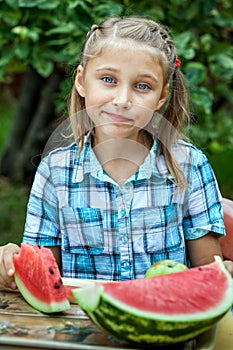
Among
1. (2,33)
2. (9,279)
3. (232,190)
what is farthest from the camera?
(232,190)

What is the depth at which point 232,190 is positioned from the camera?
5141 millimetres

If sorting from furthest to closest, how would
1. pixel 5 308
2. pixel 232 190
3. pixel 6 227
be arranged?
1. pixel 232 190
2. pixel 6 227
3. pixel 5 308

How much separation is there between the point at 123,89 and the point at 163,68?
20 centimetres

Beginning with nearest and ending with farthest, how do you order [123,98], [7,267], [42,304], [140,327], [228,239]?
1. [140,327]
2. [42,304]
3. [7,267]
4. [123,98]
5. [228,239]

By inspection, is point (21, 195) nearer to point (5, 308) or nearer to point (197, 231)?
point (197, 231)

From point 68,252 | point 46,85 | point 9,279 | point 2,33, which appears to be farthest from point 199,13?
point 9,279

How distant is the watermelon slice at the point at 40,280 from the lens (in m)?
1.49

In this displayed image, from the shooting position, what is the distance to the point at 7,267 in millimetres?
1655

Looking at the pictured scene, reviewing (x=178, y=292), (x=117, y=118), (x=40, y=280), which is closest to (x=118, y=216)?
(x=117, y=118)

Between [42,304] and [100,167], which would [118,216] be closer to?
[100,167]

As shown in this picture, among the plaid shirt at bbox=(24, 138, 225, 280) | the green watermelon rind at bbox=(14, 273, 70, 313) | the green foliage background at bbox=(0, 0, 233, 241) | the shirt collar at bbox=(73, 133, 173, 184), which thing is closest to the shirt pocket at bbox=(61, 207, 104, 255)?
the plaid shirt at bbox=(24, 138, 225, 280)

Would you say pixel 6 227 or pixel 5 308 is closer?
pixel 5 308

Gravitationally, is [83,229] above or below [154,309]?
above

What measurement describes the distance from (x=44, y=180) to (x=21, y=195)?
103 inches
